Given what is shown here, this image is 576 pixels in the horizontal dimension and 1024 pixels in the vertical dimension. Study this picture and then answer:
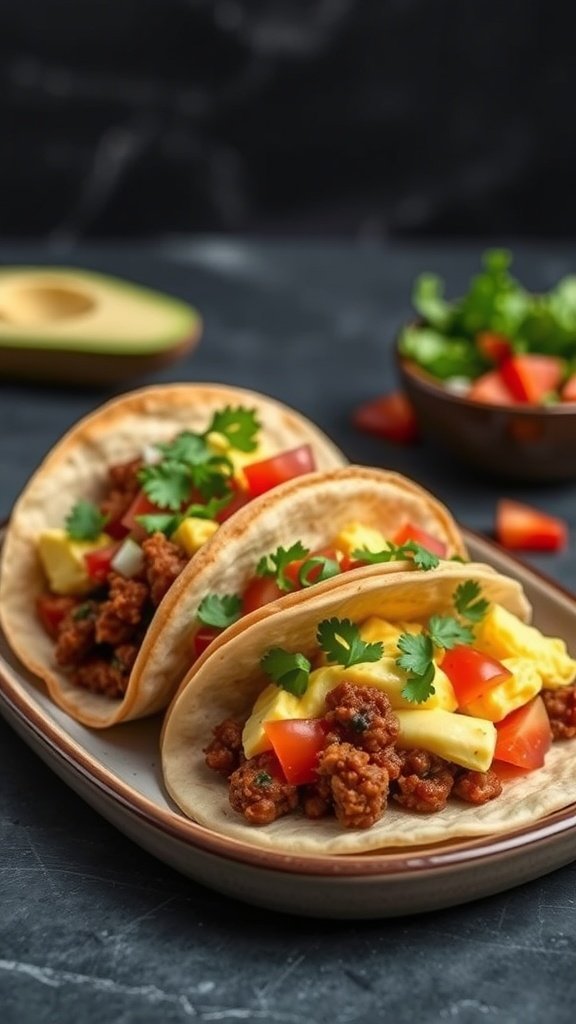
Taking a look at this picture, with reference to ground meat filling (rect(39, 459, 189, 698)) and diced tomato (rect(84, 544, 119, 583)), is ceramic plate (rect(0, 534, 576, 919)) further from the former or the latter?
diced tomato (rect(84, 544, 119, 583))

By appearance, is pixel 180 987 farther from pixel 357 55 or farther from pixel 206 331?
pixel 357 55

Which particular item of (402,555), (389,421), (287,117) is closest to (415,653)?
(402,555)

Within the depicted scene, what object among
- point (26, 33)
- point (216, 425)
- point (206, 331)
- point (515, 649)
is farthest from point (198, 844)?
point (26, 33)

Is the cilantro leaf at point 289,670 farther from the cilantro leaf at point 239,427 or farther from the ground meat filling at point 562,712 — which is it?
the cilantro leaf at point 239,427

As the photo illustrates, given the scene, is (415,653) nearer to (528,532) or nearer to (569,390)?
(528,532)

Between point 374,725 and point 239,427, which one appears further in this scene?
point 239,427
